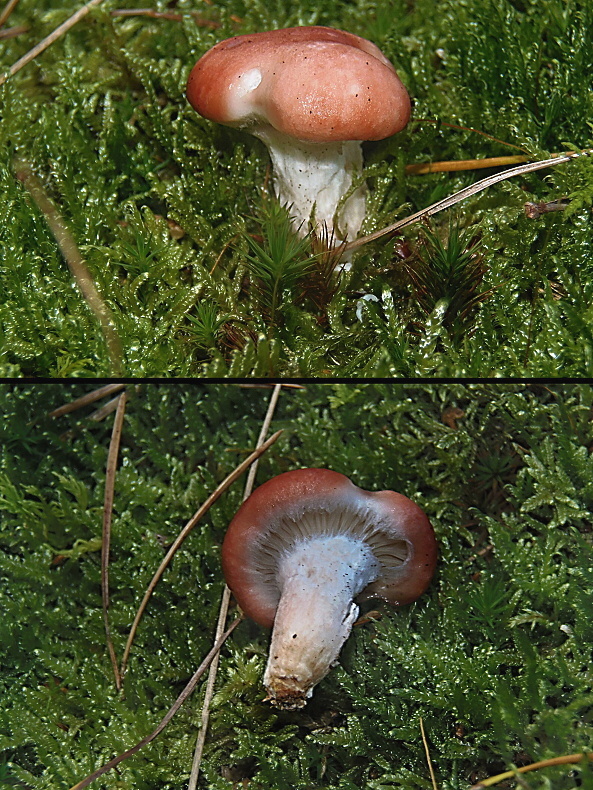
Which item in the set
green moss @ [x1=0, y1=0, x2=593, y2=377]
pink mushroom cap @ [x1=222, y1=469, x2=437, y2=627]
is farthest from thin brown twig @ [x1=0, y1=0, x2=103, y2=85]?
pink mushroom cap @ [x1=222, y1=469, x2=437, y2=627]

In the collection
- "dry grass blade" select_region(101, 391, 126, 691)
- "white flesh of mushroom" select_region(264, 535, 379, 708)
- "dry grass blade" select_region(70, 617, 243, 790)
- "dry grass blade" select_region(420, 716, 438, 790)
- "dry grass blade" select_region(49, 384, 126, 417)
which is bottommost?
"dry grass blade" select_region(420, 716, 438, 790)

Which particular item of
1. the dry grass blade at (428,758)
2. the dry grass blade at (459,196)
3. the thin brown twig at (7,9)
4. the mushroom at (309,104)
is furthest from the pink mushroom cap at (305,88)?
the dry grass blade at (428,758)

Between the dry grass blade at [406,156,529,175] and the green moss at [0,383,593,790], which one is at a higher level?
A: the dry grass blade at [406,156,529,175]

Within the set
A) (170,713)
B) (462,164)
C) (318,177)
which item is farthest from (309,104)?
(170,713)

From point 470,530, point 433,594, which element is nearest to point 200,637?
point 433,594

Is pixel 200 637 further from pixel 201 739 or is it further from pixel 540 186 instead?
pixel 540 186

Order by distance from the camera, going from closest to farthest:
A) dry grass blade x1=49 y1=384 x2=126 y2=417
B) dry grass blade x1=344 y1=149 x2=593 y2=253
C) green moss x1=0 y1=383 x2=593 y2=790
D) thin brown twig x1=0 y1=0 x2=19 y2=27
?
green moss x1=0 y1=383 x2=593 y2=790 → dry grass blade x1=344 y1=149 x2=593 y2=253 → dry grass blade x1=49 y1=384 x2=126 y2=417 → thin brown twig x1=0 y1=0 x2=19 y2=27

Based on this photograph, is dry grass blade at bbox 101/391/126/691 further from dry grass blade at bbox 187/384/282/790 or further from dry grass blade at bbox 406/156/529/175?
dry grass blade at bbox 406/156/529/175
